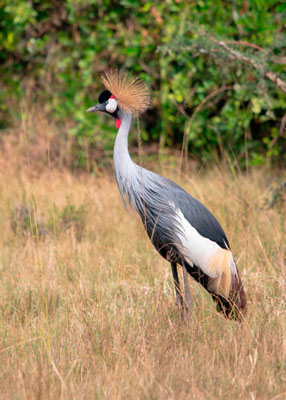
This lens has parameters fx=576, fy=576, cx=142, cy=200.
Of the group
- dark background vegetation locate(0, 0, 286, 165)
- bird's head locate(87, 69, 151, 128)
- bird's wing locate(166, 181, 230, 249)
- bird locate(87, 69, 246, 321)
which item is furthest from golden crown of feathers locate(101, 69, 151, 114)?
dark background vegetation locate(0, 0, 286, 165)

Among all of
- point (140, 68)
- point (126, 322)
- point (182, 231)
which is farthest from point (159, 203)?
point (140, 68)

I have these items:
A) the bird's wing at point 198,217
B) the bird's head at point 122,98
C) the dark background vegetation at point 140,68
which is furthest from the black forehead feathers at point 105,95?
the dark background vegetation at point 140,68

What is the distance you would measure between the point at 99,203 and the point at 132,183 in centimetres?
177

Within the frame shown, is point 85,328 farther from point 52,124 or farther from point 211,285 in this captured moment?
point 52,124

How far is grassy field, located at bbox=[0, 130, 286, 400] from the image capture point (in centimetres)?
201

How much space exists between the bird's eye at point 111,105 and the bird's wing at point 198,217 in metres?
0.53

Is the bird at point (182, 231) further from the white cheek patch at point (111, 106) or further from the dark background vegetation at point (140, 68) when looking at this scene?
the dark background vegetation at point (140, 68)

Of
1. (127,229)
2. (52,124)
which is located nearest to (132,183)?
(127,229)

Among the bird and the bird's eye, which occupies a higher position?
the bird's eye

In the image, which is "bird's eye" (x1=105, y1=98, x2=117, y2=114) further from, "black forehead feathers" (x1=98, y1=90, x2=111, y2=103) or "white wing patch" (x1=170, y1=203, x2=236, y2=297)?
"white wing patch" (x1=170, y1=203, x2=236, y2=297)

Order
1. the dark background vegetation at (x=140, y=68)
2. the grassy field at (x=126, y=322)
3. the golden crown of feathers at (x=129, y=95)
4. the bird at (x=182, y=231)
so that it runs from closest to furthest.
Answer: the grassy field at (x=126, y=322)
the bird at (x=182, y=231)
the golden crown of feathers at (x=129, y=95)
the dark background vegetation at (x=140, y=68)

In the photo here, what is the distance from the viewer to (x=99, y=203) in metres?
4.48

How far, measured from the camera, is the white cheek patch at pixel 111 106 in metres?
2.94

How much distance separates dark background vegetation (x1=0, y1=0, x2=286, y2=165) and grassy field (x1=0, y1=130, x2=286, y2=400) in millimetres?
1394
